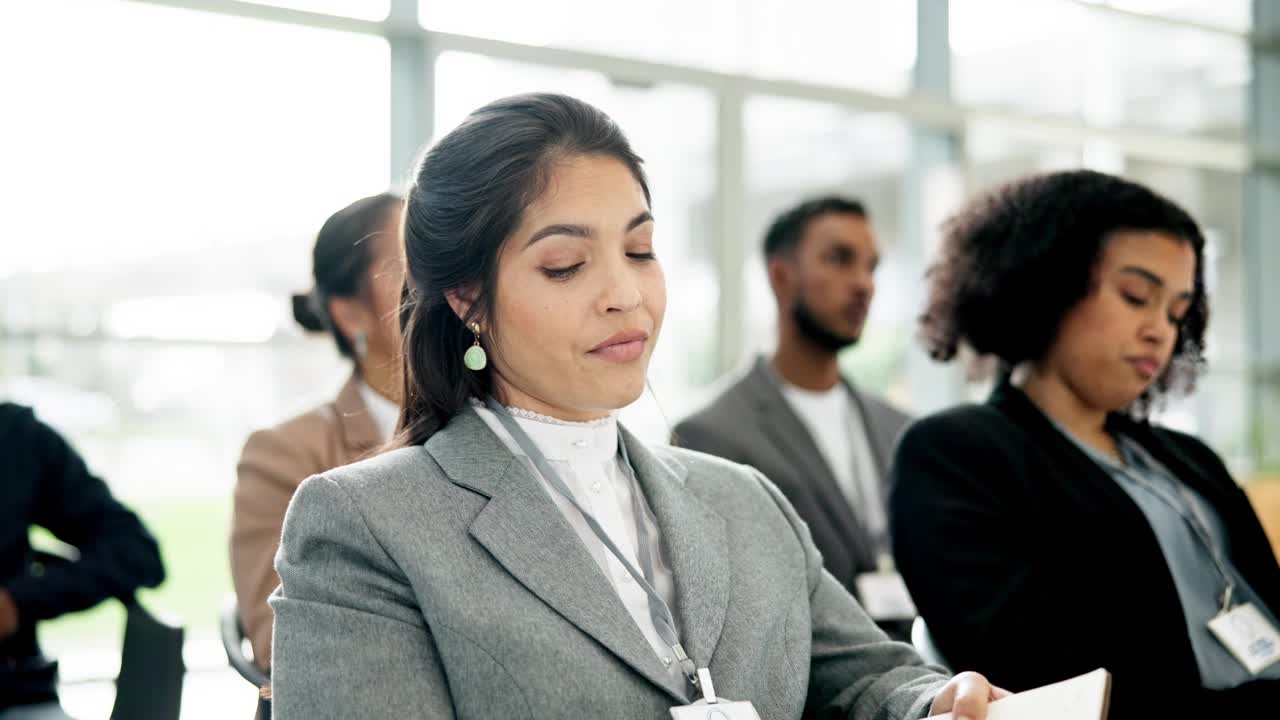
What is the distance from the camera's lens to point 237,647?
8.85ft

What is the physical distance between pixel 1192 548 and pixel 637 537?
1420 mm

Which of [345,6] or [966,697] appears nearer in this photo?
[966,697]

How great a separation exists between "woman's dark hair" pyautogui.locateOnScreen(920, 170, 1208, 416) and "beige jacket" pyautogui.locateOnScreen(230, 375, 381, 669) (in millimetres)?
1424

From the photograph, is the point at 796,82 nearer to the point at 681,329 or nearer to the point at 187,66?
the point at 681,329

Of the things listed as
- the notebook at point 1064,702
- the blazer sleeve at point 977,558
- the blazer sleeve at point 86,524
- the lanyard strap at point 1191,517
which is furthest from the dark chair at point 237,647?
the lanyard strap at point 1191,517

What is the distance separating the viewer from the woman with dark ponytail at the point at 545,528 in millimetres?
1506

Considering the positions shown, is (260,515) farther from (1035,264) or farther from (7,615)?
(1035,264)

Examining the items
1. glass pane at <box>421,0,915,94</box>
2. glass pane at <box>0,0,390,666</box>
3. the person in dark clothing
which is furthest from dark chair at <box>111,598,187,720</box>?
glass pane at <box>421,0,915,94</box>

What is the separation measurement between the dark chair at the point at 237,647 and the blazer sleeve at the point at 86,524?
30cm

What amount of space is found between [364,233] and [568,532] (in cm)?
160

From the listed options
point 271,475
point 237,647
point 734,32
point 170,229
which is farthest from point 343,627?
point 734,32

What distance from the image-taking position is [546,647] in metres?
1.52

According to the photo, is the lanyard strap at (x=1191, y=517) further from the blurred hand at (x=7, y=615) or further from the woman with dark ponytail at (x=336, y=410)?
the blurred hand at (x=7, y=615)

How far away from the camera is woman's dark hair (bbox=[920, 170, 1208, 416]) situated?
8.82 ft
